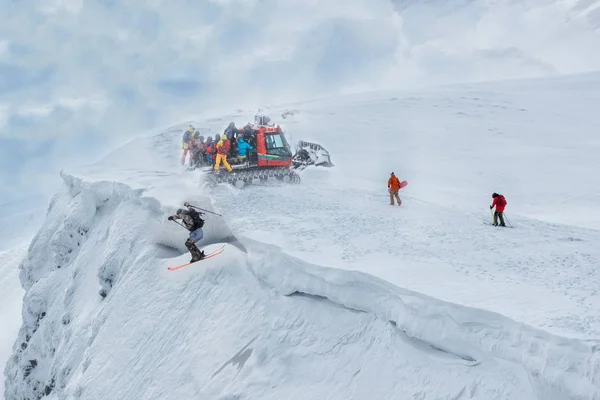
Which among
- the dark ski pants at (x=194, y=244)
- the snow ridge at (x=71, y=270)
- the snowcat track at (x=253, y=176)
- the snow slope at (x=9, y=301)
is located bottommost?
the snow slope at (x=9, y=301)

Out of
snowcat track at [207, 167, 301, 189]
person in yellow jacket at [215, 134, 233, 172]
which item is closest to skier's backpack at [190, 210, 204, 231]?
snowcat track at [207, 167, 301, 189]

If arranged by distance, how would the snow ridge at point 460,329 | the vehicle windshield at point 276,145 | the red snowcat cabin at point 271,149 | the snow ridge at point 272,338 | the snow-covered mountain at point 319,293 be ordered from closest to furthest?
the snow ridge at point 460,329, the snow ridge at point 272,338, the snow-covered mountain at point 319,293, the red snowcat cabin at point 271,149, the vehicle windshield at point 276,145

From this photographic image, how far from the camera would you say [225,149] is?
13.8m

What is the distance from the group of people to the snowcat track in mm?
231

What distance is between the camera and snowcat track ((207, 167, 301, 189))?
13.6 m

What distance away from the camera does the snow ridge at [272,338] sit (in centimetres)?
504

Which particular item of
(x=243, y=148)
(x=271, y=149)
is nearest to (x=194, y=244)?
(x=243, y=148)

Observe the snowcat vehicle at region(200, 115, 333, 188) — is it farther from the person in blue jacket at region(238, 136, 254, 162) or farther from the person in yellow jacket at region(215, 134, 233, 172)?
the person in yellow jacket at region(215, 134, 233, 172)

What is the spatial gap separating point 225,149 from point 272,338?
801cm

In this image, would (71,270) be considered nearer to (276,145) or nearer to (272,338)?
(276,145)

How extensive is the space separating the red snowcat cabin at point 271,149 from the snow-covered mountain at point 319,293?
3.41ft

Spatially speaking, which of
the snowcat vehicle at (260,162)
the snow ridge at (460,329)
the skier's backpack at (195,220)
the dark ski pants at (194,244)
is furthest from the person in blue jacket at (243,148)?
the snow ridge at (460,329)

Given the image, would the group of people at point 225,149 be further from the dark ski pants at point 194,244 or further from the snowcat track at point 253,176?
the dark ski pants at point 194,244

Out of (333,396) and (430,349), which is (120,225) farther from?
(430,349)
